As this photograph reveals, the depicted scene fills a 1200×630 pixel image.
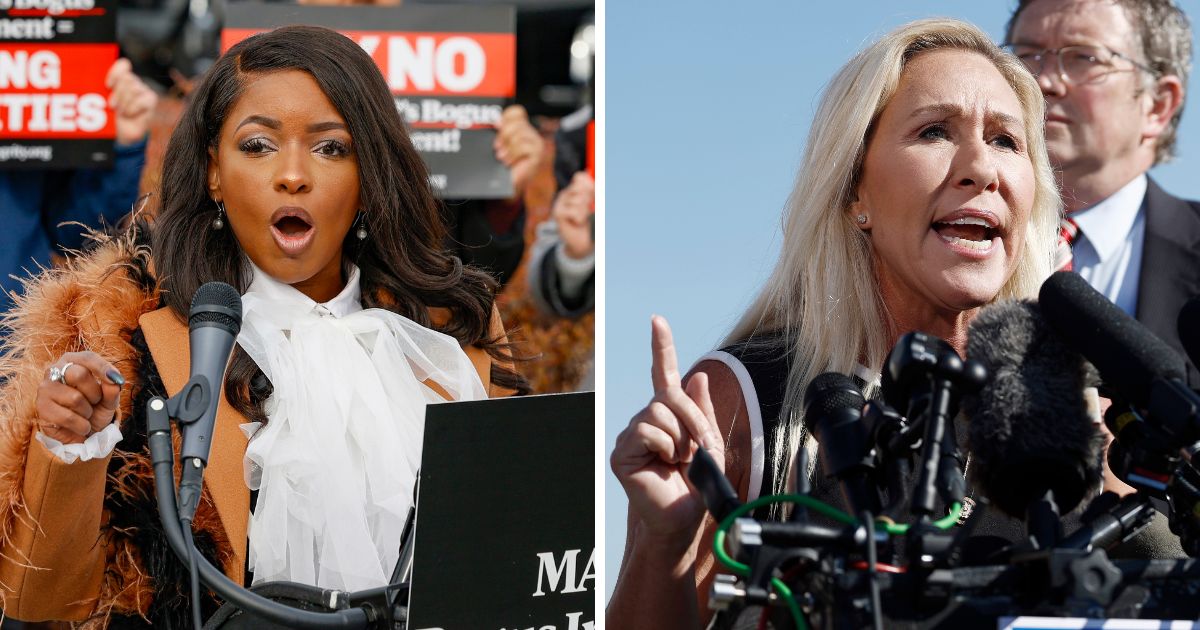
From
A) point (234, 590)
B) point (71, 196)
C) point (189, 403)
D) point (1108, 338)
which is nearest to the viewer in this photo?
point (1108, 338)

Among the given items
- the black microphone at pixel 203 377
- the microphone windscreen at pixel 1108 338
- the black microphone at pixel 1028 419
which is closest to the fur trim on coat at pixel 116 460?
the black microphone at pixel 203 377

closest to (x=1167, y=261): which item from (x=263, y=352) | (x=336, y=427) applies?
(x=336, y=427)

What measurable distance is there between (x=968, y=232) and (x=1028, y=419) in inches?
30.9

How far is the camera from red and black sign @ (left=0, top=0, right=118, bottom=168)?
3264 millimetres

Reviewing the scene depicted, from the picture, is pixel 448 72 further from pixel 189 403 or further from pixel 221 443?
pixel 189 403

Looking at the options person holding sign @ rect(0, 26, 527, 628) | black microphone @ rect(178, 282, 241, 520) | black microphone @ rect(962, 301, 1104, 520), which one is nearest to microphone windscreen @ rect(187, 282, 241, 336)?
black microphone @ rect(178, 282, 241, 520)

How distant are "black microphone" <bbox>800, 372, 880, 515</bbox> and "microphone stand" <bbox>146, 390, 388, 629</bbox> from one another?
800 mm

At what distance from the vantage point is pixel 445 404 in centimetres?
216

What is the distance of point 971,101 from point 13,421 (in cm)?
180

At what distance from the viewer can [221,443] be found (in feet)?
8.16

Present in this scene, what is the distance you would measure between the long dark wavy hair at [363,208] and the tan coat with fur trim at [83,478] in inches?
3.5

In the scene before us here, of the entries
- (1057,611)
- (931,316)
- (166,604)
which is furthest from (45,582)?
(1057,611)

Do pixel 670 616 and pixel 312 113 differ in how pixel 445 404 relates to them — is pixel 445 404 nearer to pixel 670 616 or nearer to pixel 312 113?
pixel 670 616

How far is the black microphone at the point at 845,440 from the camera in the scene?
1.39 meters
